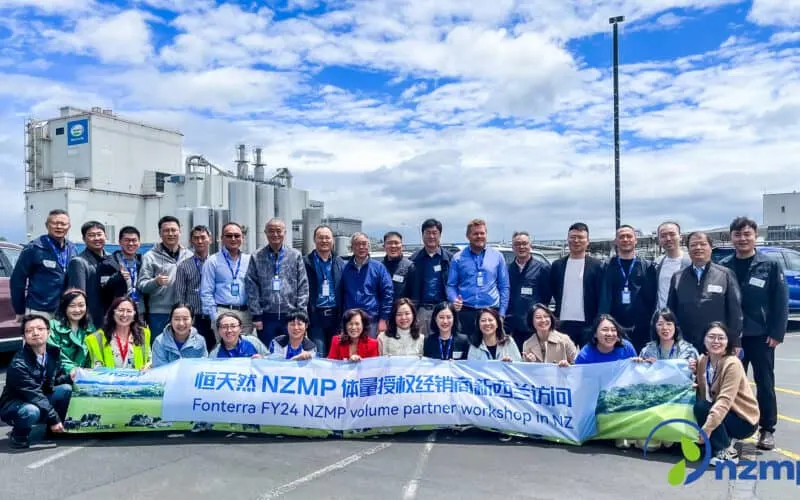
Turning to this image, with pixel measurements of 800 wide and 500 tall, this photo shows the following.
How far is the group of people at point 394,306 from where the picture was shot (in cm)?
534

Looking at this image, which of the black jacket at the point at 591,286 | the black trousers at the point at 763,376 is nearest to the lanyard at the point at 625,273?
the black jacket at the point at 591,286

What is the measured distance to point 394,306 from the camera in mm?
6125

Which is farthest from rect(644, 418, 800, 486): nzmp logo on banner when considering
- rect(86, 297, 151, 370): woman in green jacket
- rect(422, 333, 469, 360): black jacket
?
rect(86, 297, 151, 370): woman in green jacket

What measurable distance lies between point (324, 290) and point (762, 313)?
168 inches

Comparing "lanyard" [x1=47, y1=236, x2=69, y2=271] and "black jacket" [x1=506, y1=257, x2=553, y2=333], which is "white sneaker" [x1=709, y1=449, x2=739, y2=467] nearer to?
"black jacket" [x1=506, y1=257, x2=553, y2=333]

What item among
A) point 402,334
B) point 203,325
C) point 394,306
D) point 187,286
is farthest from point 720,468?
point 187,286

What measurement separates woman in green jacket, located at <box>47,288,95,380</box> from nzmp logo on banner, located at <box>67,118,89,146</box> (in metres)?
30.0

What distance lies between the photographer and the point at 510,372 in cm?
549

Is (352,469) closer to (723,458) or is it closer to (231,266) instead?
(231,266)

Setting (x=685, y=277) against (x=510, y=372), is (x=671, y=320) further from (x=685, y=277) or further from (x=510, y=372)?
(x=510, y=372)

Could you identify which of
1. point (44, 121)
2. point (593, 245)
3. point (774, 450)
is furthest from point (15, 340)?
point (44, 121)

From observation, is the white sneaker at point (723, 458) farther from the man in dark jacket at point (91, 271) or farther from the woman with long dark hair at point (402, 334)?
the man in dark jacket at point (91, 271)

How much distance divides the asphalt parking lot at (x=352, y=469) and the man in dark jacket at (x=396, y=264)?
1862 millimetres

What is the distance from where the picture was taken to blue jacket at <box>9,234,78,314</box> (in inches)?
253
